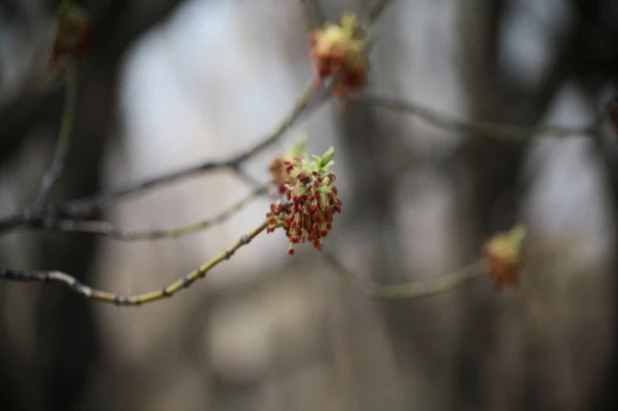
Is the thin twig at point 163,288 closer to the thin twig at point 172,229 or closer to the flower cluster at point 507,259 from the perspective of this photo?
the thin twig at point 172,229

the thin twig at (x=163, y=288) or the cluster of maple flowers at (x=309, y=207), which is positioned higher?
the cluster of maple flowers at (x=309, y=207)

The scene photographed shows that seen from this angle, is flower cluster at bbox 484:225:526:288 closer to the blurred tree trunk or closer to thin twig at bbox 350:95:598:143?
thin twig at bbox 350:95:598:143

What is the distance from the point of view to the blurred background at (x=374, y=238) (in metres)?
2.15

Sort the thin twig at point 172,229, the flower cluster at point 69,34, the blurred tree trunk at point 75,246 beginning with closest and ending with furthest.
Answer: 1. the thin twig at point 172,229
2. the flower cluster at point 69,34
3. the blurred tree trunk at point 75,246

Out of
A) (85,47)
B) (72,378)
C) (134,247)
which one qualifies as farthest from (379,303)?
(134,247)

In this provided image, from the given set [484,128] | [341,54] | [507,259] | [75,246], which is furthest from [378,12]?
[75,246]

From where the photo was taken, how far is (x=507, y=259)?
38.6 inches

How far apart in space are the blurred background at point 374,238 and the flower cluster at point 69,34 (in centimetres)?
61

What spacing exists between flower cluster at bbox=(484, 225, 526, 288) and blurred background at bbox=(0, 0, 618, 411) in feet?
2.28

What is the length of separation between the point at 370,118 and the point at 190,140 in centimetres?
381

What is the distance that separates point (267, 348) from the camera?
14.9 ft

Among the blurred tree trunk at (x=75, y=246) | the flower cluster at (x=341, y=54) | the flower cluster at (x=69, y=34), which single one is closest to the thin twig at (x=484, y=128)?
the flower cluster at (x=341, y=54)

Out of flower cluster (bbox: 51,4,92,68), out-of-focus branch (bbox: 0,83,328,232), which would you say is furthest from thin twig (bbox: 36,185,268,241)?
flower cluster (bbox: 51,4,92,68)

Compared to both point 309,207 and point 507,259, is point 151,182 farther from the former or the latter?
point 507,259
